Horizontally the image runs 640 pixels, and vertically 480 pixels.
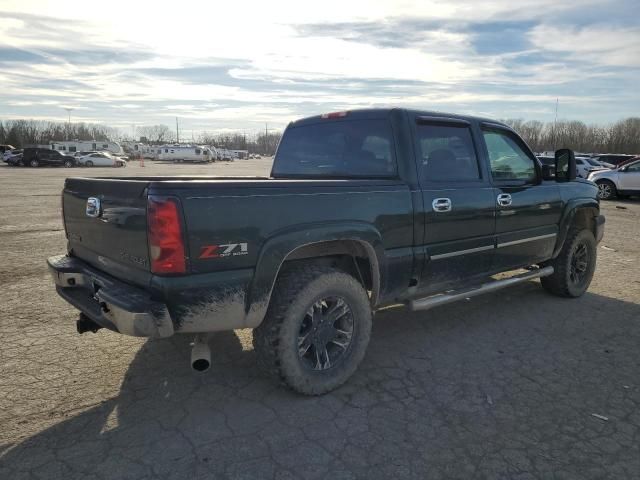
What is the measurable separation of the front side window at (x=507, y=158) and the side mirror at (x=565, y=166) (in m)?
0.35

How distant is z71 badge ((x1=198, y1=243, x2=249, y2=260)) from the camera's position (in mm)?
2717

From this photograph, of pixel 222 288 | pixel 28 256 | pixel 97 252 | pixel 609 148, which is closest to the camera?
pixel 222 288

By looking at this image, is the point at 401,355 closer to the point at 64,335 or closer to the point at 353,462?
the point at 353,462

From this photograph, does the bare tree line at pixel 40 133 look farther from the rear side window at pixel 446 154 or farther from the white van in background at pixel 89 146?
the rear side window at pixel 446 154

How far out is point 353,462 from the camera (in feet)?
8.61

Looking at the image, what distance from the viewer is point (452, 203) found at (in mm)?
3959

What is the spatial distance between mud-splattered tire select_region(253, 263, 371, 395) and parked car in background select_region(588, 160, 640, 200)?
681 inches

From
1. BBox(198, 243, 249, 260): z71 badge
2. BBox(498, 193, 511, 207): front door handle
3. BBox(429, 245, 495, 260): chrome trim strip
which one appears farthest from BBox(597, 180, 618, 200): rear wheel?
BBox(198, 243, 249, 260): z71 badge

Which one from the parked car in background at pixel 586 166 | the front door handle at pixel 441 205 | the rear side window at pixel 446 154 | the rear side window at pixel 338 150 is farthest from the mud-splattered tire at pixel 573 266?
the parked car in background at pixel 586 166

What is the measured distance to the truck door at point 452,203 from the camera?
12.7ft

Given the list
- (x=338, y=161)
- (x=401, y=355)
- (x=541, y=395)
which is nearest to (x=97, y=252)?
(x=338, y=161)

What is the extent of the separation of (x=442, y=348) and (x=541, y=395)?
3.12 ft

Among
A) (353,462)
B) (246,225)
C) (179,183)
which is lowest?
(353,462)

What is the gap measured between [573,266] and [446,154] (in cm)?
267
